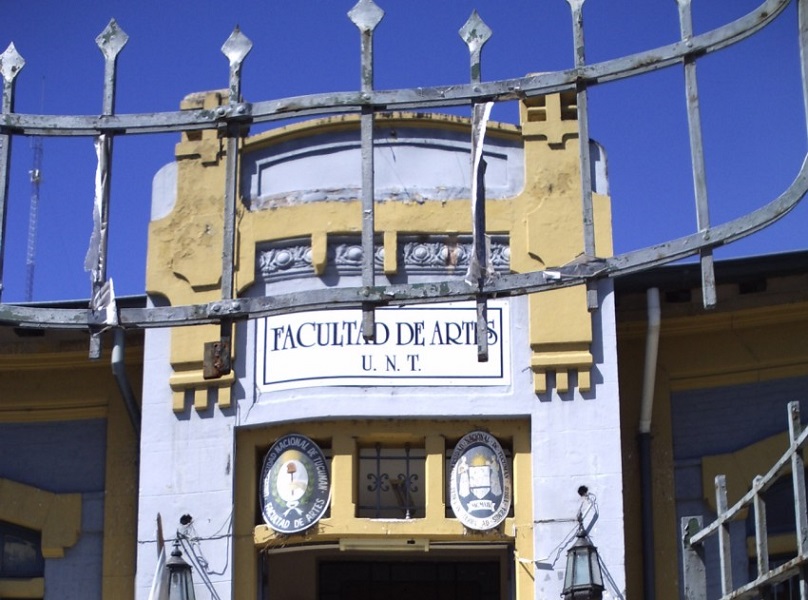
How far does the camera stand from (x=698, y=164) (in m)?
11.2

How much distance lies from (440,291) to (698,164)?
194 cm

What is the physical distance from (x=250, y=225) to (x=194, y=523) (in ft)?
9.95

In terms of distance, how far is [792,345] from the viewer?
17656 millimetres

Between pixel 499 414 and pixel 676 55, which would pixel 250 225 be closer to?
pixel 499 414

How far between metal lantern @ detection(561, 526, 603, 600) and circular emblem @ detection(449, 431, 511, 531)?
0.91 m

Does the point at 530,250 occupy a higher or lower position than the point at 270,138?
lower

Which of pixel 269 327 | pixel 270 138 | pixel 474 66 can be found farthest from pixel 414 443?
pixel 474 66

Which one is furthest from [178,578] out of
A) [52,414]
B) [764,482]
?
[764,482]

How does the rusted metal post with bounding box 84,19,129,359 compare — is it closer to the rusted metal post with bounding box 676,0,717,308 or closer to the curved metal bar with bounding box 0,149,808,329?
the curved metal bar with bounding box 0,149,808,329

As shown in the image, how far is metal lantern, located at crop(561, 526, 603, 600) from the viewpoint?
1566cm

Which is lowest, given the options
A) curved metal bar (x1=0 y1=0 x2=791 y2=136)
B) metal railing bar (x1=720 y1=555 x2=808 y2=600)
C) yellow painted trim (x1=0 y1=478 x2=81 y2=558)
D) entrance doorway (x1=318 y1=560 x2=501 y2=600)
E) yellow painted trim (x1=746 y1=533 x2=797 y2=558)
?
metal railing bar (x1=720 y1=555 x2=808 y2=600)

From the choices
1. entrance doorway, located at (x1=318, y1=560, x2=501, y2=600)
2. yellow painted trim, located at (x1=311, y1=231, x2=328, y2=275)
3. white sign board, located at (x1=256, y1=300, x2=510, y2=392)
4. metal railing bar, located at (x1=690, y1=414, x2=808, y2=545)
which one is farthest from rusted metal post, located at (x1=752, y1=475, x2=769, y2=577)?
entrance doorway, located at (x1=318, y1=560, x2=501, y2=600)

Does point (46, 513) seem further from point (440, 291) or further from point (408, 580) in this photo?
point (440, 291)

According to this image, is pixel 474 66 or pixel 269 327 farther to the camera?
pixel 269 327
